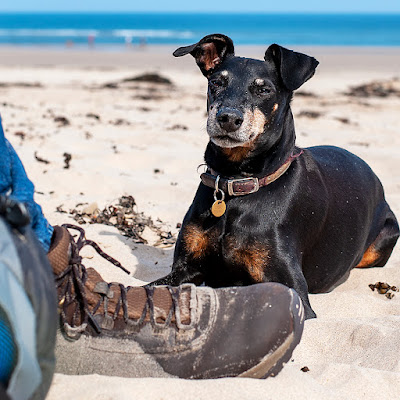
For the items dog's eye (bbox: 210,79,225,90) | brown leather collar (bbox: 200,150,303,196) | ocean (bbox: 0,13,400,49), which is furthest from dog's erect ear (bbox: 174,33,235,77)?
ocean (bbox: 0,13,400,49)

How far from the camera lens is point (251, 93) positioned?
3584 millimetres

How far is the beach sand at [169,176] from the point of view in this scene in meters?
2.33

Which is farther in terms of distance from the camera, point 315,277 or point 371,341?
point 315,277

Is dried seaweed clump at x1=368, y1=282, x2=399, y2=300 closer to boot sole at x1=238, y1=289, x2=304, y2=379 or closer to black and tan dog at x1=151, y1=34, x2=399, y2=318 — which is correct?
black and tan dog at x1=151, y1=34, x2=399, y2=318

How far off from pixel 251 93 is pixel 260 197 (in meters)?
0.62

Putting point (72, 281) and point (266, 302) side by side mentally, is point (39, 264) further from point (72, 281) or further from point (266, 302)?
point (266, 302)

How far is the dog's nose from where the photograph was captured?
11.1 ft

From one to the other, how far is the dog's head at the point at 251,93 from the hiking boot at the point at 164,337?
1.33 metres

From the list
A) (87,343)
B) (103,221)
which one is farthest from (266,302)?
(103,221)

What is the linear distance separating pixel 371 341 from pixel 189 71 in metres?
15.8

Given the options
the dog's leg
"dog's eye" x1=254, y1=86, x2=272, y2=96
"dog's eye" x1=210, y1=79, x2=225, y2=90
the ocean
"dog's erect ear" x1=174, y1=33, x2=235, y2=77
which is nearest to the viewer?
"dog's eye" x1=254, y1=86, x2=272, y2=96

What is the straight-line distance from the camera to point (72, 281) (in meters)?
2.32

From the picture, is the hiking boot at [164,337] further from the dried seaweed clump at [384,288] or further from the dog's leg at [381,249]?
the dog's leg at [381,249]

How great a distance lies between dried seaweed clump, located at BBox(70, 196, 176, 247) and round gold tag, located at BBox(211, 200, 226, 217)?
1.09 m
